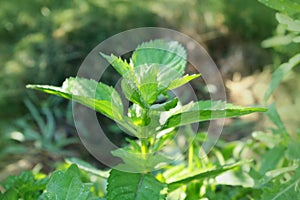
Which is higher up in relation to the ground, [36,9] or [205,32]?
[36,9]

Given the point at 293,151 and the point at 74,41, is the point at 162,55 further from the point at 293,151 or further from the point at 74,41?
A: the point at 74,41

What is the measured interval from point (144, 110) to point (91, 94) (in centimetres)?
5

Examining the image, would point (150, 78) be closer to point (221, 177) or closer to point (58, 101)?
point (221, 177)

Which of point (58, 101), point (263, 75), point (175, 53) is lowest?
point (175, 53)

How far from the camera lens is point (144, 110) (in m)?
0.42

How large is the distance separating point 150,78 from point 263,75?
4.64 ft

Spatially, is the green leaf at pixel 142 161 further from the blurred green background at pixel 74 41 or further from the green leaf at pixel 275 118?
the blurred green background at pixel 74 41

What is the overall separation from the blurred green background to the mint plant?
3.49ft

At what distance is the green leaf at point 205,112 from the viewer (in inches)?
15.3

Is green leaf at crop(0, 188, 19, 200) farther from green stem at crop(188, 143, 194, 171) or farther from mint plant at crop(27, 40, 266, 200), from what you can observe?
green stem at crop(188, 143, 194, 171)

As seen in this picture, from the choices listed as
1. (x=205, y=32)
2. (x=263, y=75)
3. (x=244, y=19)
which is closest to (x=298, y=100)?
(x=263, y=75)

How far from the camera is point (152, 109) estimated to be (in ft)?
1.38

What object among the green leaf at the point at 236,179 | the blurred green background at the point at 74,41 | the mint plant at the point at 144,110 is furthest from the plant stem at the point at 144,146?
the blurred green background at the point at 74,41

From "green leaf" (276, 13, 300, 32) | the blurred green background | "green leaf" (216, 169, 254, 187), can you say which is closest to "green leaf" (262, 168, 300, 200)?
"green leaf" (216, 169, 254, 187)
